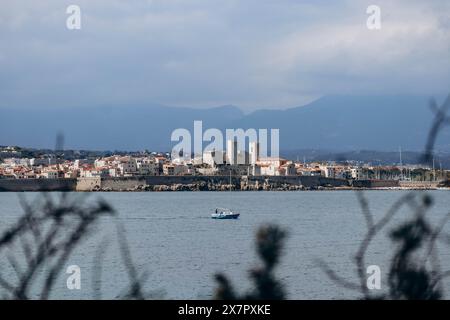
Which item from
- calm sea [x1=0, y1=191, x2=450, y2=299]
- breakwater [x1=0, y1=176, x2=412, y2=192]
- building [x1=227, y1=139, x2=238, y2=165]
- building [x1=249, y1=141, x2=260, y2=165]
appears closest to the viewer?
calm sea [x1=0, y1=191, x2=450, y2=299]

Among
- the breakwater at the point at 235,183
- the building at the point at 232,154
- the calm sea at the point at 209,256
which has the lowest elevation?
the breakwater at the point at 235,183

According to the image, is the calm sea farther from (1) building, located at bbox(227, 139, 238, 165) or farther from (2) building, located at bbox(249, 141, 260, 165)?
(1) building, located at bbox(227, 139, 238, 165)

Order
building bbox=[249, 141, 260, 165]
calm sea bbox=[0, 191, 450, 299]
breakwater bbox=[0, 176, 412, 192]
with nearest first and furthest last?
calm sea bbox=[0, 191, 450, 299] → building bbox=[249, 141, 260, 165] → breakwater bbox=[0, 176, 412, 192]

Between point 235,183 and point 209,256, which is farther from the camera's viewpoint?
point 235,183

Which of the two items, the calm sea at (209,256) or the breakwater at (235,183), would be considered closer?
the calm sea at (209,256)

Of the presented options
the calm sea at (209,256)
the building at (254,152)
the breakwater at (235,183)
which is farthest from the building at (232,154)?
the calm sea at (209,256)

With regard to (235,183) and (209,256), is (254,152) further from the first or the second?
(209,256)

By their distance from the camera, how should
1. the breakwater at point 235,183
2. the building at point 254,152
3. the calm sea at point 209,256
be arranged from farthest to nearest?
the breakwater at point 235,183
the building at point 254,152
the calm sea at point 209,256

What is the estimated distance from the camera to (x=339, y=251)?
23.5 m

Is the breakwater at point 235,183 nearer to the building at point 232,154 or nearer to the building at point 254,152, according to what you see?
the building at point 232,154

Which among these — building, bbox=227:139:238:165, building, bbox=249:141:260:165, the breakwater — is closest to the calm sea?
building, bbox=249:141:260:165

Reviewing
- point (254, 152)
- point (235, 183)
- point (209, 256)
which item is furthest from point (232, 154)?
point (209, 256)
